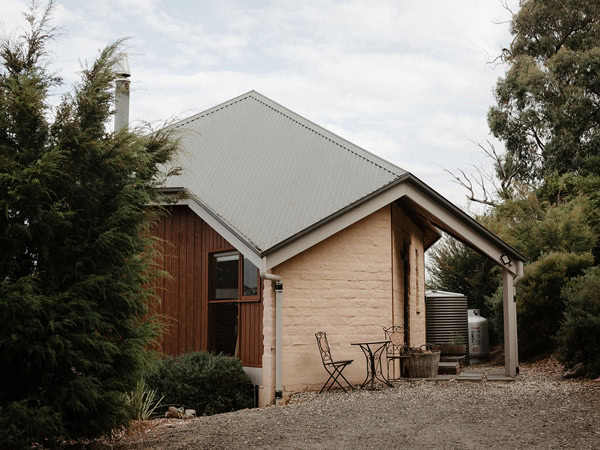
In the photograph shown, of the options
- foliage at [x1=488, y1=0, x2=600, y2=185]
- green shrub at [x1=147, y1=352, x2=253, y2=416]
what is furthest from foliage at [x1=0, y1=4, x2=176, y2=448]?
foliage at [x1=488, y1=0, x2=600, y2=185]

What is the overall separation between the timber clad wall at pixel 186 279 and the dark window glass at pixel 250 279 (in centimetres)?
54

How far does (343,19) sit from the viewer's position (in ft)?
52.3

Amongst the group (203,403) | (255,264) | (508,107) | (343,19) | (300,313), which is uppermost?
(508,107)

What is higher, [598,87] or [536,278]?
[598,87]

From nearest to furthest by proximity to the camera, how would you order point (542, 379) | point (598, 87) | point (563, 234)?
1. point (542, 379)
2. point (563, 234)
3. point (598, 87)

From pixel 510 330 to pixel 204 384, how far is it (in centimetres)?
613

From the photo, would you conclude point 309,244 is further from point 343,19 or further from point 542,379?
point 343,19

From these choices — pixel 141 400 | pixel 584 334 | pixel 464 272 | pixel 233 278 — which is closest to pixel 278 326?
pixel 233 278

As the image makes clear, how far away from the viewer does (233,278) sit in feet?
40.7

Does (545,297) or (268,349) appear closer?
(268,349)

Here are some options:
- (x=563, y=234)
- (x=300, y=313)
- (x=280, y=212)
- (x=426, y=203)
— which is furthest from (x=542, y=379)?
(x=563, y=234)

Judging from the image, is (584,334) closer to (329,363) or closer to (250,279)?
(329,363)

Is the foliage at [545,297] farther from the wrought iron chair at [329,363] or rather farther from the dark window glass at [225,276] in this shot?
the dark window glass at [225,276]

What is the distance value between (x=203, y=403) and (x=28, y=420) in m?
4.53
